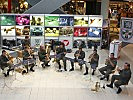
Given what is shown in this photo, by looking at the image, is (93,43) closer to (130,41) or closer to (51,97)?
(130,41)

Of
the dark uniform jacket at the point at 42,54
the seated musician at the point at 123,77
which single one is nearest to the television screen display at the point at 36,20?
the dark uniform jacket at the point at 42,54

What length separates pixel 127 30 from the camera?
1625 centimetres

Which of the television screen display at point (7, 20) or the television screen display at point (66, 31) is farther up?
the television screen display at point (7, 20)

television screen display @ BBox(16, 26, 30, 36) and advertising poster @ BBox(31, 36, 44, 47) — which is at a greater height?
television screen display @ BBox(16, 26, 30, 36)

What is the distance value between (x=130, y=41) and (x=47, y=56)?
6907 millimetres

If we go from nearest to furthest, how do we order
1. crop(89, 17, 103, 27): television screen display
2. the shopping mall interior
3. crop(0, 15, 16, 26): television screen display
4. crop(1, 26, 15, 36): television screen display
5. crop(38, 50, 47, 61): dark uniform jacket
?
the shopping mall interior → crop(38, 50, 47, 61): dark uniform jacket → crop(0, 15, 16, 26): television screen display → crop(1, 26, 15, 36): television screen display → crop(89, 17, 103, 27): television screen display

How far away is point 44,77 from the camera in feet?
35.5

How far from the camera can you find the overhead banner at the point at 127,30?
16078 mm

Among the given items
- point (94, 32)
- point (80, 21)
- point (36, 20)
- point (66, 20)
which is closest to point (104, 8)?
point (94, 32)

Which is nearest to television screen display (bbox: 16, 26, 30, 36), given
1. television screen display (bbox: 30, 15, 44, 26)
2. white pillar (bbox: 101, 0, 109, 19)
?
television screen display (bbox: 30, 15, 44, 26)

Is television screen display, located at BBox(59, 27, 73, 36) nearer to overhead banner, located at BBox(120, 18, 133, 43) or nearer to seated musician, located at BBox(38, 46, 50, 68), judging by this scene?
overhead banner, located at BBox(120, 18, 133, 43)

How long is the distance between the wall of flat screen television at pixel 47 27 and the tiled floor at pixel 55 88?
434cm

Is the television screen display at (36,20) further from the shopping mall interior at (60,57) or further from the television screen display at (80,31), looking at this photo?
the television screen display at (80,31)

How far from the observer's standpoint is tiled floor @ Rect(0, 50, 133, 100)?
896cm
